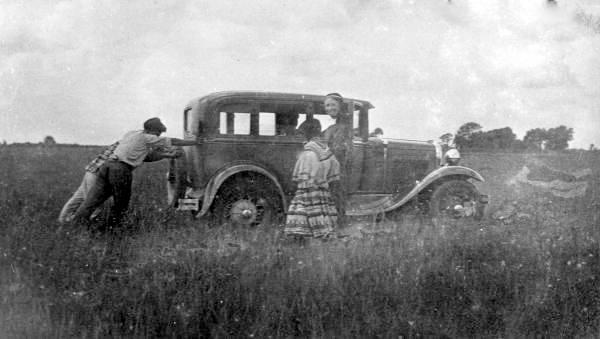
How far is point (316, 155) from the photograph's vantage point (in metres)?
5.69

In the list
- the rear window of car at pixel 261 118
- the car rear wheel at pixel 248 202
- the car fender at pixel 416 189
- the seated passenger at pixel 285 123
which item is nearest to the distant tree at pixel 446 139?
the car fender at pixel 416 189

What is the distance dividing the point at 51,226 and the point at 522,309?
4633 mm

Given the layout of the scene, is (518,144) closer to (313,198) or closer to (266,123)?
(266,123)

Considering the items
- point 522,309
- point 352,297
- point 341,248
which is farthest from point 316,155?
point 522,309

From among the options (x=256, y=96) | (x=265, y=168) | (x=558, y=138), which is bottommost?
(x=265, y=168)

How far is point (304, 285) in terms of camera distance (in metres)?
3.88

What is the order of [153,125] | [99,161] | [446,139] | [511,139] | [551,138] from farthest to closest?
[511,139] → [551,138] → [446,139] → [153,125] → [99,161]

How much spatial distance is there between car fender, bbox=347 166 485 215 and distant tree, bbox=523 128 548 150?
11.9m

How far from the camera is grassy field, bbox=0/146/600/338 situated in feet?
11.2

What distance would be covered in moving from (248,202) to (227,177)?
0.44 metres

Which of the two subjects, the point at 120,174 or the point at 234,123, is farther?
the point at 234,123

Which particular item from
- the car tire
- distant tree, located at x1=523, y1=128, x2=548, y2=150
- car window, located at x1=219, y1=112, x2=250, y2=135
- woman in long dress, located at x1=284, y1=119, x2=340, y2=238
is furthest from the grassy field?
distant tree, located at x1=523, y1=128, x2=548, y2=150

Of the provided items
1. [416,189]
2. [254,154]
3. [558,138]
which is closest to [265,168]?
[254,154]

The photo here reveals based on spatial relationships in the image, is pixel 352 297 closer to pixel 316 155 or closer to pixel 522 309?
pixel 522 309
